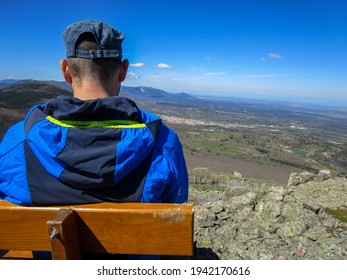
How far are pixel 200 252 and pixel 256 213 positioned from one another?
1.99 meters

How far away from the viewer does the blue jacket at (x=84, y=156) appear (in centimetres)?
185

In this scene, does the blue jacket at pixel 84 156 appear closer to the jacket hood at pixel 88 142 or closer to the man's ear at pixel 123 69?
the jacket hood at pixel 88 142

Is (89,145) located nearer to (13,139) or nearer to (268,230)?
(13,139)

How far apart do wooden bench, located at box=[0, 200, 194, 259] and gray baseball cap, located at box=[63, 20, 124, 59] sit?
3.59 ft

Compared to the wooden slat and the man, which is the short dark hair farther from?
the wooden slat

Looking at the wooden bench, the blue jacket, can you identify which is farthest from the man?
the wooden bench

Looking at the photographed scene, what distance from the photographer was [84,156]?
181cm

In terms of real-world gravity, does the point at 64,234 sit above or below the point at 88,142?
below

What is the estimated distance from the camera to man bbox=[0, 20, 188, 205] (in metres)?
1.85

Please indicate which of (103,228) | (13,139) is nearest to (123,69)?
(13,139)

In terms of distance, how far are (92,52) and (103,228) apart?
49.7 inches

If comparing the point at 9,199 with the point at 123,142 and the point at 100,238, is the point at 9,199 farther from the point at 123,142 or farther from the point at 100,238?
the point at 123,142
